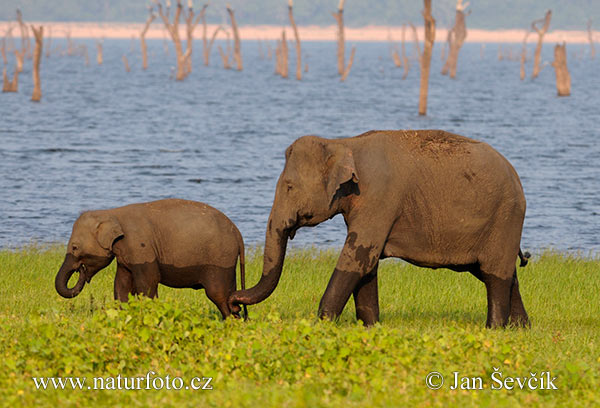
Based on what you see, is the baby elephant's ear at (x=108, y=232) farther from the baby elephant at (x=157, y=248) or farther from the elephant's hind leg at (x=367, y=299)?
the elephant's hind leg at (x=367, y=299)

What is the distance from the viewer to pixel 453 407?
6613 mm

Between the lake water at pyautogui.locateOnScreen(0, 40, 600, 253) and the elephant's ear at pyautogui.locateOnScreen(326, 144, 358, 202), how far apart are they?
38.0 feet

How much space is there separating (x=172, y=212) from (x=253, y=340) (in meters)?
1.96

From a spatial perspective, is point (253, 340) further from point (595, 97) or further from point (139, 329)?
point (595, 97)

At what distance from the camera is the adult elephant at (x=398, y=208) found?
352 inches

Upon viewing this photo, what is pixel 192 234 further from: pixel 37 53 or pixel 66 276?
pixel 37 53

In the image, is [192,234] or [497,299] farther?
[497,299]

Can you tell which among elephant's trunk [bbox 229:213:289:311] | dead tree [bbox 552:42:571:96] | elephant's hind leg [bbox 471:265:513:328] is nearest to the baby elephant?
elephant's trunk [bbox 229:213:289:311]

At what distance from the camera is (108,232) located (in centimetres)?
920

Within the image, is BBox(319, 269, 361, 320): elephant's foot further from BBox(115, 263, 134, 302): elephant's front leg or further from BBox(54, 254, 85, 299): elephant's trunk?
BBox(54, 254, 85, 299): elephant's trunk

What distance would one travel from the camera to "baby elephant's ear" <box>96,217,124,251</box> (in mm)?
9193

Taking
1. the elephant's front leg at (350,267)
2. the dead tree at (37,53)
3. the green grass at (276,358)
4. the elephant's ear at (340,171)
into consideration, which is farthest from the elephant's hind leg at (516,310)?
the dead tree at (37,53)

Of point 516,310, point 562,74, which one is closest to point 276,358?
point 516,310

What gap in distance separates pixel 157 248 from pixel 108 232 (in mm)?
481
